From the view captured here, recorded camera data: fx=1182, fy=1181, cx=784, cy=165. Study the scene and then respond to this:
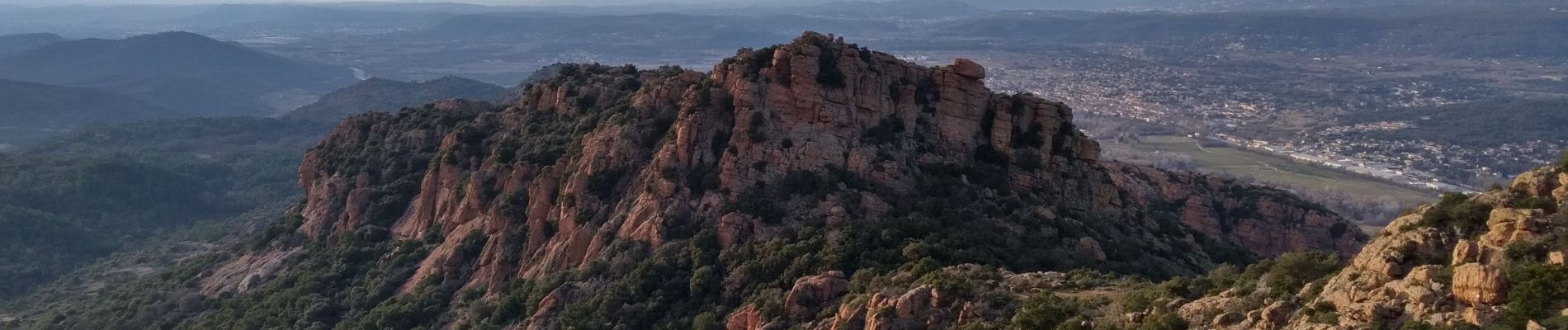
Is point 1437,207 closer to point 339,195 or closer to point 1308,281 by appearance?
point 1308,281

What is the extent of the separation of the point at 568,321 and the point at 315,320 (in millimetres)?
17785

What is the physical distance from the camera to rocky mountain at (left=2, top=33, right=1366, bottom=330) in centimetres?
4103

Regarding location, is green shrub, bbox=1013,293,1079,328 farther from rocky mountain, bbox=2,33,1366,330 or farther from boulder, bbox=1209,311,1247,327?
boulder, bbox=1209,311,1247,327

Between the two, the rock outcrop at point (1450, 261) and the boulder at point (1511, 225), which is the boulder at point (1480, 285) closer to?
the rock outcrop at point (1450, 261)

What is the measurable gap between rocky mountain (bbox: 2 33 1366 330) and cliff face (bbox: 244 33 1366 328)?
4.2 inches

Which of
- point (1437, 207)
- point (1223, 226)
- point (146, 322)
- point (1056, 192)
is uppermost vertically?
point (1437, 207)

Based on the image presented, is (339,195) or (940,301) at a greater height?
(940,301)

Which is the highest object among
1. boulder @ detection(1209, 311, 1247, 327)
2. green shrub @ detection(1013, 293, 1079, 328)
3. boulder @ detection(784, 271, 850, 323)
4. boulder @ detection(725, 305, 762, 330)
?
boulder @ detection(1209, 311, 1247, 327)

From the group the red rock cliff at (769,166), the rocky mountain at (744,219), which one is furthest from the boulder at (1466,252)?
the red rock cliff at (769,166)

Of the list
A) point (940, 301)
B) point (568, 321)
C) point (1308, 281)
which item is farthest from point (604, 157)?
point (1308, 281)

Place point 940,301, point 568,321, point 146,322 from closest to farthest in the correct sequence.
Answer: point 940,301
point 568,321
point 146,322

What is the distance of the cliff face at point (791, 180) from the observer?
44.9 m

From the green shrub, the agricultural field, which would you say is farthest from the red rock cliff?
the agricultural field

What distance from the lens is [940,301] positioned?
107 ft
